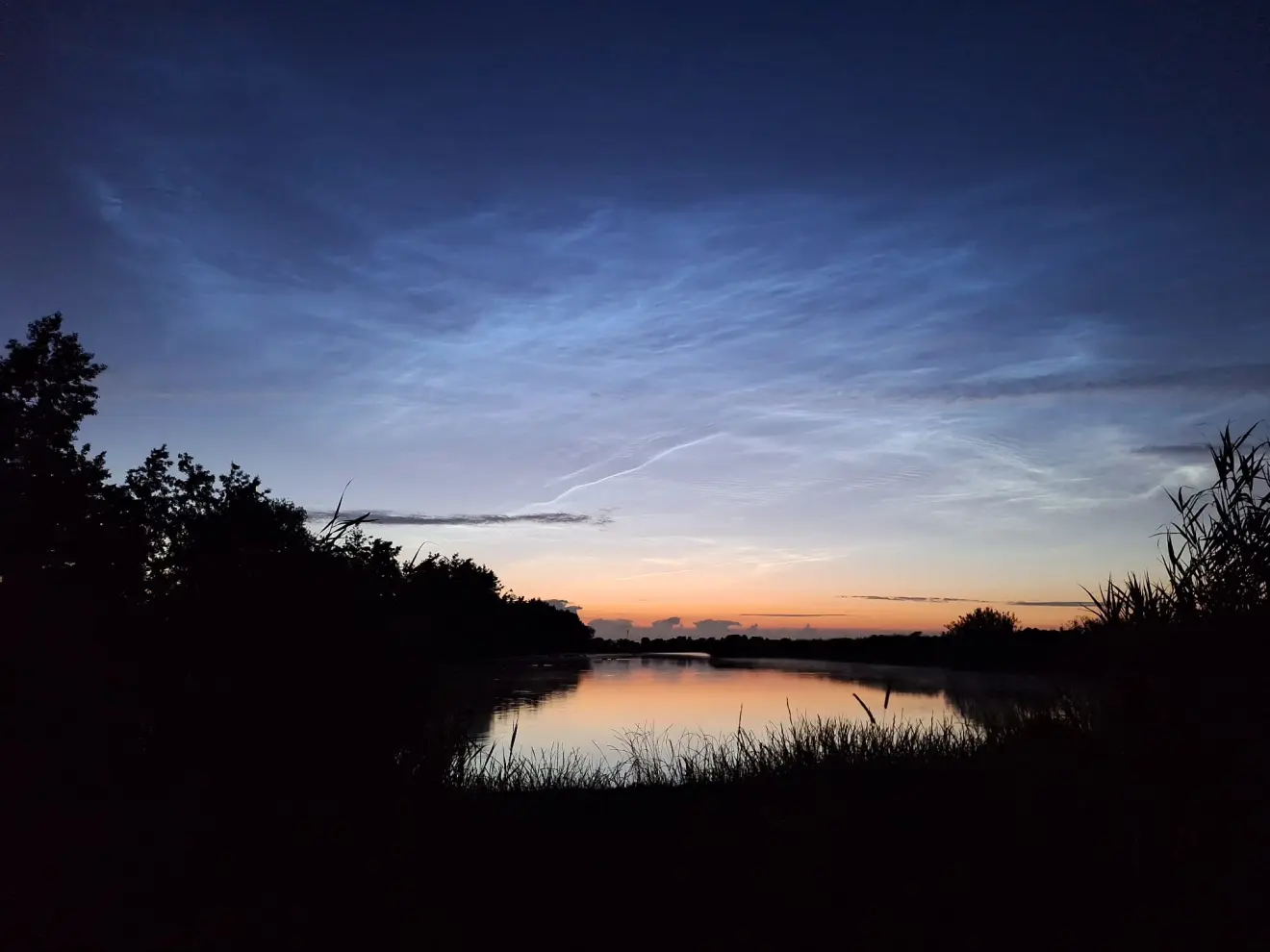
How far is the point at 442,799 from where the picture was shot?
9.60m

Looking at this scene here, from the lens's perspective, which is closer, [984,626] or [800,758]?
[800,758]

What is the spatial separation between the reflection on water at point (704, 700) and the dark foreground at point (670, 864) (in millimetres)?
3810

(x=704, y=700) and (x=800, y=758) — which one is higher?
(x=800, y=758)

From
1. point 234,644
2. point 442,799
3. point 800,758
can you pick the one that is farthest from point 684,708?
point 234,644

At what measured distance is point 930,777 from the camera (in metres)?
11.9

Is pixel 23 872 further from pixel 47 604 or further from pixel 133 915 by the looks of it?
pixel 47 604

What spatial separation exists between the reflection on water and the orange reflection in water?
4 centimetres

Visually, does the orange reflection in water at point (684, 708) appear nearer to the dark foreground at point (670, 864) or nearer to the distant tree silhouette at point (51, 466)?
the dark foreground at point (670, 864)

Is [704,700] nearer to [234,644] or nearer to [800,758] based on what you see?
[800,758]

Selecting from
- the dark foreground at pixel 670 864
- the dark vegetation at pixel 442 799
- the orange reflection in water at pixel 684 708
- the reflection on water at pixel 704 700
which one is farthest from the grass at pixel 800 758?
the dark foreground at pixel 670 864

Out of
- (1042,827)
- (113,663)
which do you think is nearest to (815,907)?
(1042,827)

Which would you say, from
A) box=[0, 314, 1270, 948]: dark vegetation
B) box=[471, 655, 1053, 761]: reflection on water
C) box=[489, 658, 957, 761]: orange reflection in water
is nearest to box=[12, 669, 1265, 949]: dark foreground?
box=[0, 314, 1270, 948]: dark vegetation

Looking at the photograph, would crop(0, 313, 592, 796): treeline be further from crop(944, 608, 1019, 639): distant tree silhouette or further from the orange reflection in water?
crop(944, 608, 1019, 639): distant tree silhouette

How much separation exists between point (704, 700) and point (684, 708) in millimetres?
3229
